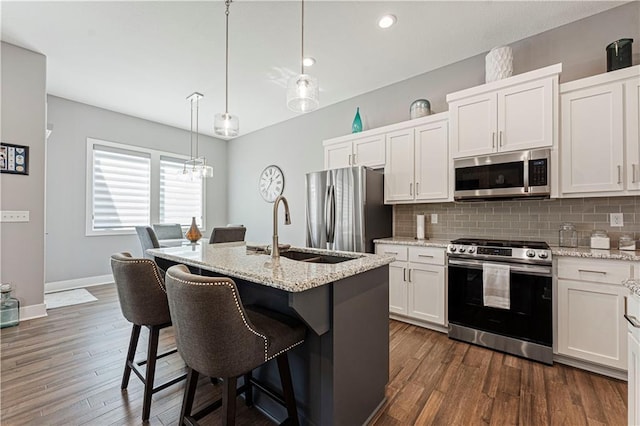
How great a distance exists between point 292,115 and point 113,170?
3.29 metres

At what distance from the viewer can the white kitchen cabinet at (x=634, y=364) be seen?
3.46 feet

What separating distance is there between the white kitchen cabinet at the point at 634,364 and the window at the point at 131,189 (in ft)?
15.9

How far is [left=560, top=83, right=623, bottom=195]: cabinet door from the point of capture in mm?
2186

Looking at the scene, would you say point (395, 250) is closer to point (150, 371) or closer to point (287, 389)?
point (287, 389)

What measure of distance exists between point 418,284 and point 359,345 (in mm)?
1690

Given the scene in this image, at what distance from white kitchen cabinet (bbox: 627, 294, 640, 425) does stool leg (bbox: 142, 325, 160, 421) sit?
7.50ft

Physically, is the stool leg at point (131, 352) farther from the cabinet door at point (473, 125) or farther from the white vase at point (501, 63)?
the white vase at point (501, 63)

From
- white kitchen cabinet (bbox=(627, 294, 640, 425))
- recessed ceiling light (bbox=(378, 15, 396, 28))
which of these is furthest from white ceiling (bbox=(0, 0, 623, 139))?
white kitchen cabinet (bbox=(627, 294, 640, 425))

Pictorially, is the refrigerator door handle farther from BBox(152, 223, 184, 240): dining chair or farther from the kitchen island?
BBox(152, 223, 184, 240): dining chair

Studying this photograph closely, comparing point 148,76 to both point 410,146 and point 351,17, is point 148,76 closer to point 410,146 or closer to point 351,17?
point 351,17

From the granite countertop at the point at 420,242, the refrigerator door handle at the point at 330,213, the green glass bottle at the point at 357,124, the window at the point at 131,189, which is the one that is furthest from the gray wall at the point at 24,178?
the granite countertop at the point at 420,242

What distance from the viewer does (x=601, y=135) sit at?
224cm

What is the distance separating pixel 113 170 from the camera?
484 centimetres

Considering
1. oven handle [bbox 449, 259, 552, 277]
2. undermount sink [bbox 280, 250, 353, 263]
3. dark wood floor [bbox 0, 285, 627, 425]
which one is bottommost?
dark wood floor [bbox 0, 285, 627, 425]
